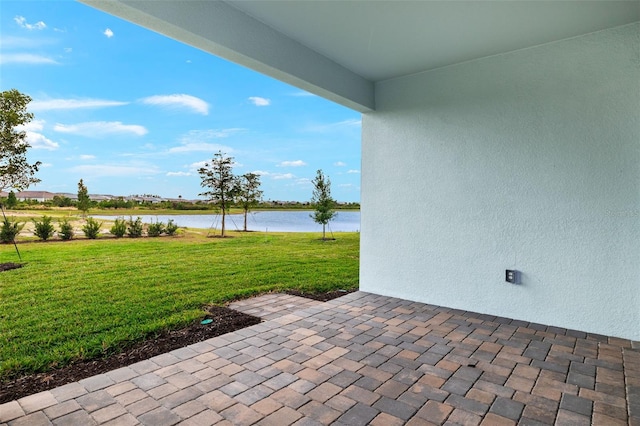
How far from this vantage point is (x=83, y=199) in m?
5.14

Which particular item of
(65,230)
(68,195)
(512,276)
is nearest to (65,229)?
(65,230)

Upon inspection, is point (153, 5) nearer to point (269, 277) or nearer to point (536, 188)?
point (536, 188)

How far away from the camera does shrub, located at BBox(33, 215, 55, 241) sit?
541cm

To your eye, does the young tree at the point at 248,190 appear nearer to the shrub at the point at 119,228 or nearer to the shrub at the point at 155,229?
the shrub at the point at 155,229

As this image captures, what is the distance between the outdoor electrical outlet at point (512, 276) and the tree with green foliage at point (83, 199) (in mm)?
5575

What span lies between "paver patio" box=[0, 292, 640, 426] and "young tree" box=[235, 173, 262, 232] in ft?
17.4

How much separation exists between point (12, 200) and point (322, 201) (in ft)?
19.8

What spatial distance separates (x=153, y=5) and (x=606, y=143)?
12.1ft

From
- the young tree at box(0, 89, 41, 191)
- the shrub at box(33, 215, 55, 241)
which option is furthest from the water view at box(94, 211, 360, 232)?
the young tree at box(0, 89, 41, 191)

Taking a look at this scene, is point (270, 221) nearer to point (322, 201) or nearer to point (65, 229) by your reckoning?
point (322, 201)

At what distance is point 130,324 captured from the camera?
127 inches

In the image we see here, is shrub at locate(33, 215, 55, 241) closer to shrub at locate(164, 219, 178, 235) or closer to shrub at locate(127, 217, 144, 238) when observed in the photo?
shrub at locate(127, 217, 144, 238)

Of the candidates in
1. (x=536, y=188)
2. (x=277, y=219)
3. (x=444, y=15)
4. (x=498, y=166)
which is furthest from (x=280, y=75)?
(x=277, y=219)

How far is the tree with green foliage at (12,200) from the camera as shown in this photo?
12.6ft
